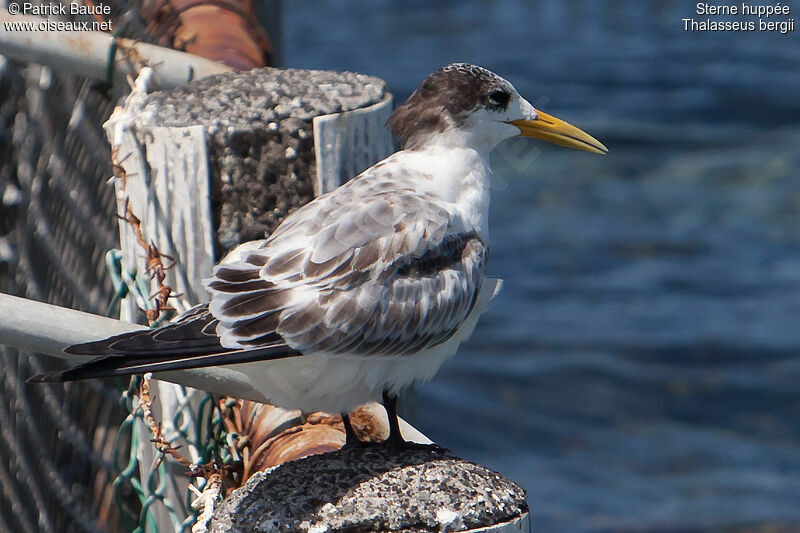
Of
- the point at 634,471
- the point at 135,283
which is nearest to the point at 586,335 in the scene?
the point at 634,471

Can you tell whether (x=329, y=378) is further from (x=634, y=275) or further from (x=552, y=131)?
(x=634, y=275)

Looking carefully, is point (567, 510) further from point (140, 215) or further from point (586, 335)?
point (140, 215)

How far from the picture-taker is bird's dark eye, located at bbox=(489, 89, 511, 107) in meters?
2.93

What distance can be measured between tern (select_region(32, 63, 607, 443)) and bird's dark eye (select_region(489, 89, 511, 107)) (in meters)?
0.23

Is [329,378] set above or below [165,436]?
above

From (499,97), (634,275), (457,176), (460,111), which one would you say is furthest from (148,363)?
(634,275)

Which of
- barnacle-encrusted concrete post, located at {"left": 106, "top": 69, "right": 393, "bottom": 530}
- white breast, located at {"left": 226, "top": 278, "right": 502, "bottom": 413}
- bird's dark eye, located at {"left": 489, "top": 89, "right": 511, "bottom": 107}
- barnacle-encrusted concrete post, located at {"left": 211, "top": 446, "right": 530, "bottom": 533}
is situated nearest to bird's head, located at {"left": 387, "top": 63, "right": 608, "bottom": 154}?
bird's dark eye, located at {"left": 489, "top": 89, "right": 511, "bottom": 107}

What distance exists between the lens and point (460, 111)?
289 cm

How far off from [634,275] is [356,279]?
6.56 meters

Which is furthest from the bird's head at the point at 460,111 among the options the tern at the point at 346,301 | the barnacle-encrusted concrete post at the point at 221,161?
the barnacle-encrusted concrete post at the point at 221,161

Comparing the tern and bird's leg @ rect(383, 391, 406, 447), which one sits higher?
the tern

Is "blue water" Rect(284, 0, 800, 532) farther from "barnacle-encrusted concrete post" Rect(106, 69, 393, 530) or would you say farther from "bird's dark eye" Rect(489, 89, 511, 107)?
"barnacle-encrusted concrete post" Rect(106, 69, 393, 530)

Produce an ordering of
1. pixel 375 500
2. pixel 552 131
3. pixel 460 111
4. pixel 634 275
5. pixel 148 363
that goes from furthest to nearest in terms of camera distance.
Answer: pixel 634 275
pixel 552 131
pixel 460 111
pixel 148 363
pixel 375 500

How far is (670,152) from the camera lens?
34.2 feet
